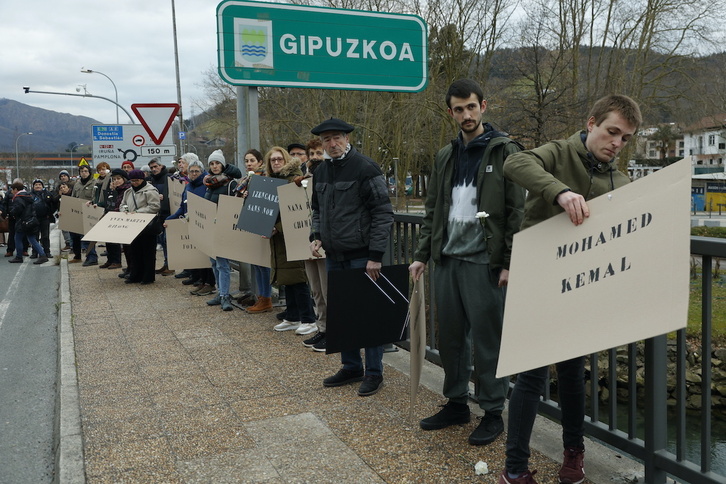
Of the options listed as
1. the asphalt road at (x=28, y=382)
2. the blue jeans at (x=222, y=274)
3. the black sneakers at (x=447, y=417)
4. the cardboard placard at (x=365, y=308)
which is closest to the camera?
the black sneakers at (x=447, y=417)

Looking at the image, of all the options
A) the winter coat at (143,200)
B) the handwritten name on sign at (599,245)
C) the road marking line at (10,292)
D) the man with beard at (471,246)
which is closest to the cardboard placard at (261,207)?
the man with beard at (471,246)

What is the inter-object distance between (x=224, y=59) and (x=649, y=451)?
538 cm

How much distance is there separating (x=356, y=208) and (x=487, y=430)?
1848 mm

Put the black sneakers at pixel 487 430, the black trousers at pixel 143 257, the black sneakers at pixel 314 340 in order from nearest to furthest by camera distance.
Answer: the black sneakers at pixel 487 430, the black sneakers at pixel 314 340, the black trousers at pixel 143 257

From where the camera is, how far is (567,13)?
25.6m

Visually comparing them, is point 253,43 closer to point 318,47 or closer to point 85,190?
point 318,47

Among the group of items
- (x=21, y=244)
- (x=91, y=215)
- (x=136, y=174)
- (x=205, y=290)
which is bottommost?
(x=205, y=290)

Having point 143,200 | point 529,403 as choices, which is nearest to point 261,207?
point 143,200

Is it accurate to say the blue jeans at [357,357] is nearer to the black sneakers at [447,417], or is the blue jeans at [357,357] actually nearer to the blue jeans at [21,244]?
the black sneakers at [447,417]

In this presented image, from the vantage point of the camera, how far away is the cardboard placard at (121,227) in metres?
10.4

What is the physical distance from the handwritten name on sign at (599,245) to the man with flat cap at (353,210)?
2174mm

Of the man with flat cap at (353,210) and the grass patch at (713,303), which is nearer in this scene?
the grass patch at (713,303)

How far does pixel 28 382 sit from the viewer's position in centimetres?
597

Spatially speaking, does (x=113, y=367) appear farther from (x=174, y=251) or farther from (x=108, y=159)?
(x=108, y=159)
